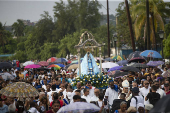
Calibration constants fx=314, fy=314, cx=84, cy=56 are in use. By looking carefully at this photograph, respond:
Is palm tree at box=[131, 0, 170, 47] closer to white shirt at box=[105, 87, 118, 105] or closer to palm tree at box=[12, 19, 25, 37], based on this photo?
white shirt at box=[105, 87, 118, 105]

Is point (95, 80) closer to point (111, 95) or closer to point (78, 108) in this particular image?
point (111, 95)

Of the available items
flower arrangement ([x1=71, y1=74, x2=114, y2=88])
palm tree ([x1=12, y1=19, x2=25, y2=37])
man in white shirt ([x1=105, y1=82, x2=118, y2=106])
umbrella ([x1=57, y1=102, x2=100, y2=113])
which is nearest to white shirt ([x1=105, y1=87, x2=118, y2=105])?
man in white shirt ([x1=105, y1=82, x2=118, y2=106])

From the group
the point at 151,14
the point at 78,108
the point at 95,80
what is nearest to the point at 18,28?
the point at 151,14

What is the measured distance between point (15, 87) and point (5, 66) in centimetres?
1256

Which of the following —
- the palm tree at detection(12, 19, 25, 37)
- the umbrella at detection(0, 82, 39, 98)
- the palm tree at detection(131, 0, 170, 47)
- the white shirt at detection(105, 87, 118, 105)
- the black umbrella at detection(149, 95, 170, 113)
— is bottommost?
the white shirt at detection(105, 87, 118, 105)

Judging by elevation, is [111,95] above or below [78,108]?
below

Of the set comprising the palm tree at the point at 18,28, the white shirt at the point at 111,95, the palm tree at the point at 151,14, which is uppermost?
the palm tree at the point at 18,28

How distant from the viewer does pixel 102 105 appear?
8.74 m

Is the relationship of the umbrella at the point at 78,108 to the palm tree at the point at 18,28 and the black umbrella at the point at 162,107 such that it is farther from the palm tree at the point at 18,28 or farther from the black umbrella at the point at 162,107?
the palm tree at the point at 18,28

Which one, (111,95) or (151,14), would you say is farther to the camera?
(151,14)

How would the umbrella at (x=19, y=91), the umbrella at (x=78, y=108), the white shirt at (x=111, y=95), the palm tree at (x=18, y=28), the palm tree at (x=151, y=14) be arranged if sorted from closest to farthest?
the umbrella at (x=78, y=108)
the umbrella at (x=19, y=91)
the white shirt at (x=111, y=95)
the palm tree at (x=151, y=14)
the palm tree at (x=18, y=28)

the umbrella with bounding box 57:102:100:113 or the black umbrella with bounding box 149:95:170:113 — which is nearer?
the black umbrella with bounding box 149:95:170:113

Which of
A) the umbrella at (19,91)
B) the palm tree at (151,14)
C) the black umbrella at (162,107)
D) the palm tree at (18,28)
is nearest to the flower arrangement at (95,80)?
the umbrella at (19,91)

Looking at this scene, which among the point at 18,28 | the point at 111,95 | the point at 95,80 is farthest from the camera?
the point at 18,28
